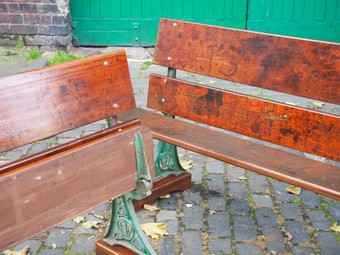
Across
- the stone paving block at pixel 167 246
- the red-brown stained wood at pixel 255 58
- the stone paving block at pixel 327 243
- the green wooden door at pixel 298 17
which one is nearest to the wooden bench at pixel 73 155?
the stone paving block at pixel 167 246

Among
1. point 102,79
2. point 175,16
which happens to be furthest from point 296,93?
point 175,16

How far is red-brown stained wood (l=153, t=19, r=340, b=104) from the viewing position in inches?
132

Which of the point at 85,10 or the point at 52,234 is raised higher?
the point at 85,10

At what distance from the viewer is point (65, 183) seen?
2561mm

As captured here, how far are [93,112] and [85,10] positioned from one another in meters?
4.08

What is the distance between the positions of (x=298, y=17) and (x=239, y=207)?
3611mm

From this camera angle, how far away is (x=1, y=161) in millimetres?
4559

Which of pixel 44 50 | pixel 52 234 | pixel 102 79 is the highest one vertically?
pixel 102 79

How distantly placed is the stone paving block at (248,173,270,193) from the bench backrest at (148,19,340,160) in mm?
621

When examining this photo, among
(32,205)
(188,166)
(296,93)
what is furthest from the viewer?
(188,166)

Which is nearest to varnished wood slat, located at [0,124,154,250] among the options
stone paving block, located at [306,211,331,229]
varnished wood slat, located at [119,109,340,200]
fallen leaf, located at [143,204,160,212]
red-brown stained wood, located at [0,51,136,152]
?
red-brown stained wood, located at [0,51,136,152]

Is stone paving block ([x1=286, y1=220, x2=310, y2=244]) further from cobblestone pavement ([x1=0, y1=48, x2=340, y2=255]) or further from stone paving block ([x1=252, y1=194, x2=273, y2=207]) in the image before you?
stone paving block ([x1=252, y1=194, x2=273, y2=207])

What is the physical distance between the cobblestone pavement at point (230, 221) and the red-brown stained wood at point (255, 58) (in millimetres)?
778

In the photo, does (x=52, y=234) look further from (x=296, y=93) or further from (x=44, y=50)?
(x=44, y=50)
